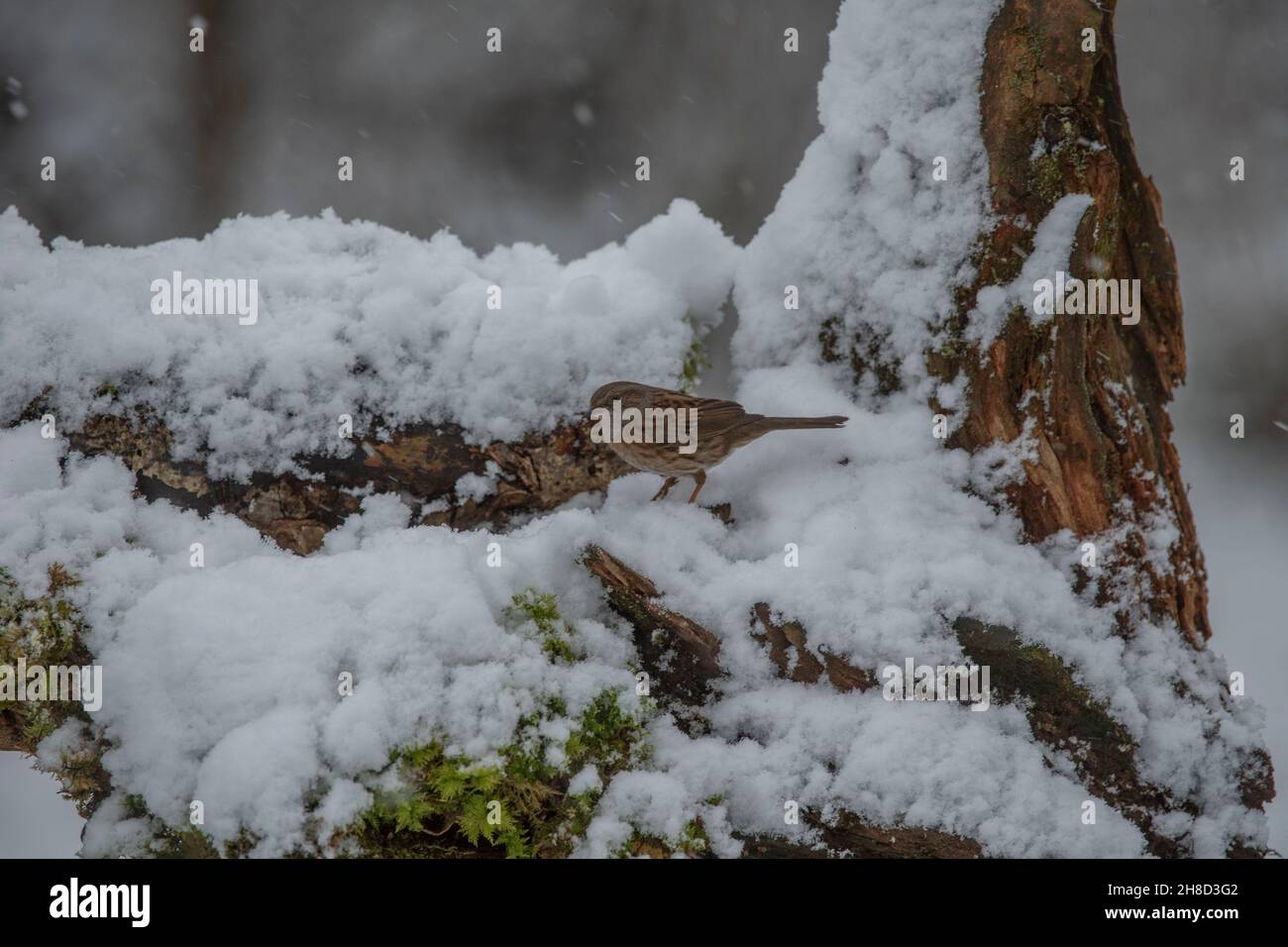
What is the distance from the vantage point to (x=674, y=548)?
2545 mm

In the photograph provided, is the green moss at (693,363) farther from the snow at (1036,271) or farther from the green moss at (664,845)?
the green moss at (664,845)

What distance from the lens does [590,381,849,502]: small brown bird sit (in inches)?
104

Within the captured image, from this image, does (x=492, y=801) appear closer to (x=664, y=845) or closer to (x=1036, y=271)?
(x=664, y=845)

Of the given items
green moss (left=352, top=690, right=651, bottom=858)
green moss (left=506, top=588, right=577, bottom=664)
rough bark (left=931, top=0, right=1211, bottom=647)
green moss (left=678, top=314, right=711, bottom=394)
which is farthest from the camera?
green moss (left=678, top=314, right=711, bottom=394)

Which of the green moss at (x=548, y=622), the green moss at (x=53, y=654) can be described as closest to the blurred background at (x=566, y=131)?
the green moss at (x=548, y=622)

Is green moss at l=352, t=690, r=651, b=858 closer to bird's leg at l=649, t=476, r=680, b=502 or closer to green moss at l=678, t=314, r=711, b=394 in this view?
bird's leg at l=649, t=476, r=680, b=502

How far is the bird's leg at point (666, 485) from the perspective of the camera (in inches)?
112

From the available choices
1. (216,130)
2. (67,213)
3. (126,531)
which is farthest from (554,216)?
(126,531)

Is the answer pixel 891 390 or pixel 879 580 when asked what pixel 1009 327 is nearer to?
pixel 891 390

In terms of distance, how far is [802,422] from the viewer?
2.69 meters

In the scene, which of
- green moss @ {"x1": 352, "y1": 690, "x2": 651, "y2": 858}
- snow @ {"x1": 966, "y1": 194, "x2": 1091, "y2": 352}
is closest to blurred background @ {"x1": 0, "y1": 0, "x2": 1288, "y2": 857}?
snow @ {"x1": 966, "y1": 194, "x2": 1091, "y2": 352}

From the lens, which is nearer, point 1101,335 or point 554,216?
point 1101,335

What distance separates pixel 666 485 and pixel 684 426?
31cm

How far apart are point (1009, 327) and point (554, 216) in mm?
3998
